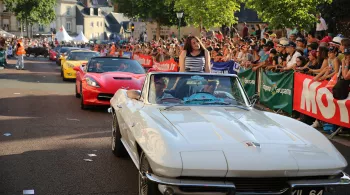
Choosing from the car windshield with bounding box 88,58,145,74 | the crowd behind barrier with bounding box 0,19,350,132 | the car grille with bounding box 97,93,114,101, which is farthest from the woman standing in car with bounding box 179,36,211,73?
the car windshield with bounding box 88,58,145,74

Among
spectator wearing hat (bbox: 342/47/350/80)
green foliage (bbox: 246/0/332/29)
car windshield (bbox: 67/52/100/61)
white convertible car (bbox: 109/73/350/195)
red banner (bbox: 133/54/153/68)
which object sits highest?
green foliage (bbox: 246/0/332/29)

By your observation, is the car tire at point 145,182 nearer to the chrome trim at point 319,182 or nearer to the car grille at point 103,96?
the chrome trim at point 319,182

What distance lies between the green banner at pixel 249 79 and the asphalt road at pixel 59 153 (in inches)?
193

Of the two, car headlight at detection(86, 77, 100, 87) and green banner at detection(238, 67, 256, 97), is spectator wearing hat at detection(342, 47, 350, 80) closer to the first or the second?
green banner at detection(238, 67, 256, 97)

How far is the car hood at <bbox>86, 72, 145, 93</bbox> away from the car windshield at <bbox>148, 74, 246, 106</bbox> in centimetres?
532

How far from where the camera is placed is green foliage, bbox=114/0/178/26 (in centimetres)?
5126

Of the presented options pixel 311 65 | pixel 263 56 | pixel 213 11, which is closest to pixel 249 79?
pixel 263 56

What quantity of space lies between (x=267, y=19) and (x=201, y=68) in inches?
416

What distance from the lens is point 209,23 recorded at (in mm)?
32656

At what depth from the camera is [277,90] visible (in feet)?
41.0

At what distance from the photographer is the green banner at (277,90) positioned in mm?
11749

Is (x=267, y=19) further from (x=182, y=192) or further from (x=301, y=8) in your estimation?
(x=182, y=192)

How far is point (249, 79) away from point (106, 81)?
16.8ft

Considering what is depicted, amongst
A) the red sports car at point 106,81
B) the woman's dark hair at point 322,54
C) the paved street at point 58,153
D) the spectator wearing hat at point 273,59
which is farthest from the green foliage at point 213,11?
the woman's dark hair at point 322,54
